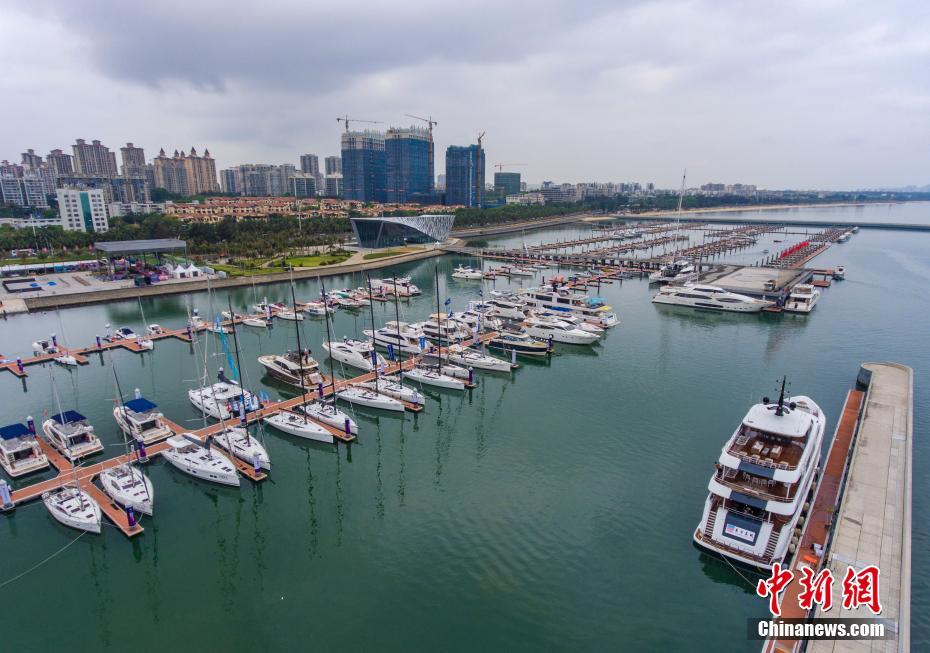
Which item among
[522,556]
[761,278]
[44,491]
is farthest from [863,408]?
[761,278]

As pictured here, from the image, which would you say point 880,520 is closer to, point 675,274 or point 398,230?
point 675,274

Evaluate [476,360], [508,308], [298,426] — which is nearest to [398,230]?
[508,308]

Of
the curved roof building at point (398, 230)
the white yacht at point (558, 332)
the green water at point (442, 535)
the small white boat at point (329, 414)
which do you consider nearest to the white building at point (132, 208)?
the curved roof building at point (398, 230)

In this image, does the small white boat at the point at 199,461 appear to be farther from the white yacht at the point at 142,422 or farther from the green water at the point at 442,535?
the white yacht at the point at 142,422

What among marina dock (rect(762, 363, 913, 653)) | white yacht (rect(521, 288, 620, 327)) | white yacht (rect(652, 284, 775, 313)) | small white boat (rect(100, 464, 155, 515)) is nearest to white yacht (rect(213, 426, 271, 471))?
small white boat (rect(100, 464, 155, 515))

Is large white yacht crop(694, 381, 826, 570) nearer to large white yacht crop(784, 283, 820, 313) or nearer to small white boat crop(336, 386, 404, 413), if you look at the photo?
small white boat crop(336, 386, 404, 413)
